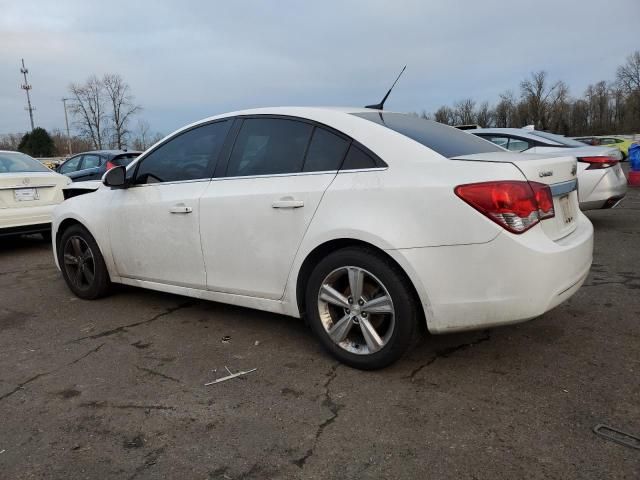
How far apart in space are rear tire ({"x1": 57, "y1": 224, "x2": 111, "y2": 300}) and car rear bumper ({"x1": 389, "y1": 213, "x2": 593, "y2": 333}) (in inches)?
121

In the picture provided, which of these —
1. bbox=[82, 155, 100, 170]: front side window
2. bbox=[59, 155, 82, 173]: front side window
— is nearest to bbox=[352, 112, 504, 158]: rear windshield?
bbox=[82, 155, 100, 170]: front side window

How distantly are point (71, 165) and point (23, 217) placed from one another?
634 cm

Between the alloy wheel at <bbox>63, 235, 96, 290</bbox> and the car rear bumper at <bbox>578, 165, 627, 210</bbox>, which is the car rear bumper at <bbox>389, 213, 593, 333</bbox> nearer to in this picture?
the alloy wheel at <bbox>63, 235, 96, 290</bbox>

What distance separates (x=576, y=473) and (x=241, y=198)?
2.46 meters

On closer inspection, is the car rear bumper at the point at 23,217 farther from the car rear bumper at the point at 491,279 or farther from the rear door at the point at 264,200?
the car rear bumper at the point at 491,279

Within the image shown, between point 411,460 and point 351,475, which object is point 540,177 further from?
Answer: point 351,475

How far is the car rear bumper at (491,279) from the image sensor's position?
2676mm

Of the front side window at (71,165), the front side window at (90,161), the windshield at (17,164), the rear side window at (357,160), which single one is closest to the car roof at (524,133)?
the rear side window at (357,160)

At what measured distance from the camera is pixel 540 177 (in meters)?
2.89

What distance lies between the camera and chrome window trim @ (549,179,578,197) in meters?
3.01

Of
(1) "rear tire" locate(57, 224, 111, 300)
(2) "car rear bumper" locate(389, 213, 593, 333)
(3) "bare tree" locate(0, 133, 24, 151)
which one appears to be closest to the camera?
(2) "car rear bumper" locate(389, 213, 593, 333)

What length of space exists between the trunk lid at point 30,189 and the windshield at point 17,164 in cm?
27

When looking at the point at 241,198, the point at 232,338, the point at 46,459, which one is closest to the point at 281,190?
the point at 241,198

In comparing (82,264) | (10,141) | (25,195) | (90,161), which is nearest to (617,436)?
(82,264)
